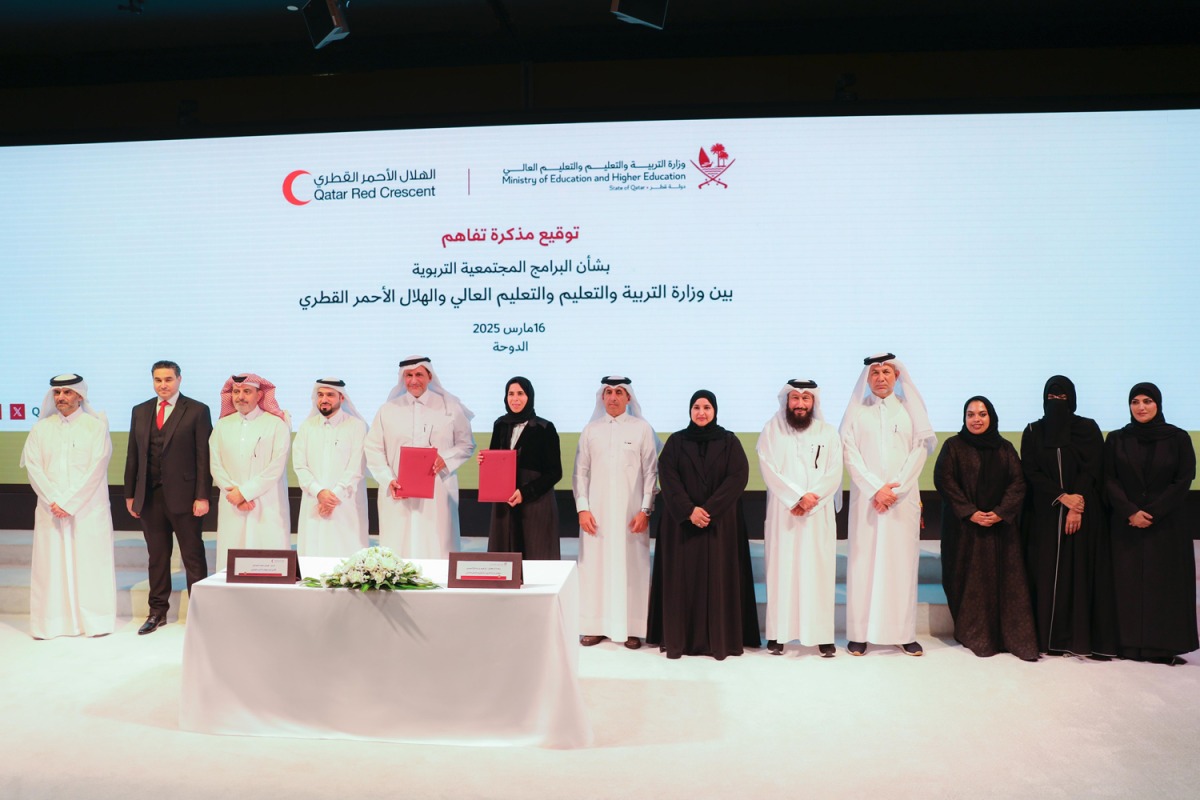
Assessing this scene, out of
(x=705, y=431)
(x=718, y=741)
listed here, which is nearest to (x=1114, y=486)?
(x=705, y=431)

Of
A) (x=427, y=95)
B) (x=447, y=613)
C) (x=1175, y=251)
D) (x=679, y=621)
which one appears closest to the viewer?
(x=447, y=613)

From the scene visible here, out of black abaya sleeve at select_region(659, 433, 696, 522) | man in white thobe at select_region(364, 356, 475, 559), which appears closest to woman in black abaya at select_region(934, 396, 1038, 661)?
black abaya sleeve at select_region(659, 433, 696, 522)

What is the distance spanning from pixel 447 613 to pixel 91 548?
2865 millimetres

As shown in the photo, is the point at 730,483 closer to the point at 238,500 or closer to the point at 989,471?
the point at 989,471

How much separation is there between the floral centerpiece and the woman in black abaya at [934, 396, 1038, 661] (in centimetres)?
286

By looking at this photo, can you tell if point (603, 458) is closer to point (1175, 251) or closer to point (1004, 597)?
point (1004, 597)

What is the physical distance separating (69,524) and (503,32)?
4.14 m

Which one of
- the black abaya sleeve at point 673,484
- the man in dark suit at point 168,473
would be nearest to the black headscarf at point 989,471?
the black abaya sleeve at point 673,484

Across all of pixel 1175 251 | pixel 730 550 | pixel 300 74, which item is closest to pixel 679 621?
pixel 730 550

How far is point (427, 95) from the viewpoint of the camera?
22.5 ft

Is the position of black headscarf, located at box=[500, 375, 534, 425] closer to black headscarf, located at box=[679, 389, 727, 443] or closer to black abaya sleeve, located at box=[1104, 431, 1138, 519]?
black headscarf, located at box=[679, 389, 727, 443]

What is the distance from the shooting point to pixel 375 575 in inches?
137

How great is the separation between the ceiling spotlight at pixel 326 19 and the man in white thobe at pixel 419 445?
179cm

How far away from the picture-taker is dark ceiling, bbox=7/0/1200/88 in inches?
245
